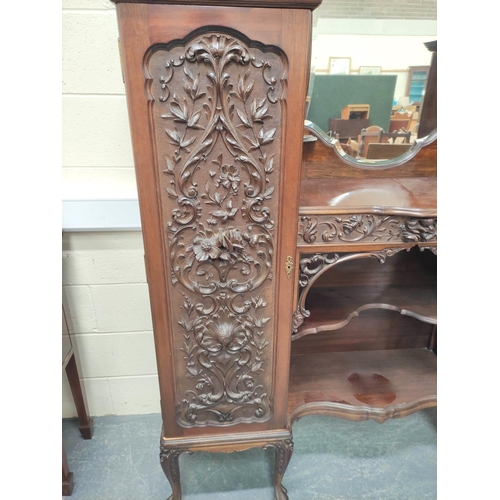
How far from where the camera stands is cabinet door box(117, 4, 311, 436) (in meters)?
0.61

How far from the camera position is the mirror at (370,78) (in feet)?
3.21

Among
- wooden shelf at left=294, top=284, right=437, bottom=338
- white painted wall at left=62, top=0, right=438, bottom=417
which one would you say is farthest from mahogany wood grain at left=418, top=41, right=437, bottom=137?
wooden shelf at left=294, top=284, right=437, bottom=338

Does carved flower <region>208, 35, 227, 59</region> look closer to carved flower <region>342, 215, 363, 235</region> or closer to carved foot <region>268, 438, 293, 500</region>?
carved flower <region>342, 215, 363, 235</region>

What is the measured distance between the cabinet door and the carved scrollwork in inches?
2.6

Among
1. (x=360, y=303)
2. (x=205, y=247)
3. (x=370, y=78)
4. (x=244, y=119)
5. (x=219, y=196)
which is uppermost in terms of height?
(x=370, y=78)

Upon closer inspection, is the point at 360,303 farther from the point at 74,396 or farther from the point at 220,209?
the point at 74,396

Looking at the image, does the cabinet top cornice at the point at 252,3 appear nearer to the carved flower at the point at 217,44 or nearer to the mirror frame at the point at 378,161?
the carved flower at the point at 217,44

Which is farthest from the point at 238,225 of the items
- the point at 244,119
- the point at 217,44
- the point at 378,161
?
the point at 378,161

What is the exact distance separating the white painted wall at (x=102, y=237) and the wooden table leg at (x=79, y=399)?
0.24 feet

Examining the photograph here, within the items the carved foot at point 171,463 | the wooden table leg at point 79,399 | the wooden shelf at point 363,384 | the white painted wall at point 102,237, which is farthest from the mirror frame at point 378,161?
the wooden table leg at point 79,399

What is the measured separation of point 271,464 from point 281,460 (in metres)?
0.29

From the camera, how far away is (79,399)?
4.18ft

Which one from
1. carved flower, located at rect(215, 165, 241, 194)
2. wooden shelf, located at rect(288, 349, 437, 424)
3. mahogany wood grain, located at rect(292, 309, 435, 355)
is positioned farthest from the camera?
mahogany wood grain, located at rect(292, 309, 435, 355)

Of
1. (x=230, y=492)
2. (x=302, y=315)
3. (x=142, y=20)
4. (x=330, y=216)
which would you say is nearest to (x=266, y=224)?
(x=330, y=216)
